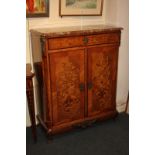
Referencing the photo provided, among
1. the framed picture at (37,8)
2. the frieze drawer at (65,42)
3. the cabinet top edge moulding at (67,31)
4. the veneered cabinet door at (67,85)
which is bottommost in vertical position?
the veneered cabinet door at (67,85)

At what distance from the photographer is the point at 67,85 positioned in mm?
2611

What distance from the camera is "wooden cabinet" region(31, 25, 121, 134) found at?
247 centimetres

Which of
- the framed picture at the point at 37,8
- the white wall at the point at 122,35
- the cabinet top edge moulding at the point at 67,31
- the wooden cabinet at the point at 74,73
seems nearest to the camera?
the cabinet top edge moulding at the point at 67,31

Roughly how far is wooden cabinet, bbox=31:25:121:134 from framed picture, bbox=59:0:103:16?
24 cm

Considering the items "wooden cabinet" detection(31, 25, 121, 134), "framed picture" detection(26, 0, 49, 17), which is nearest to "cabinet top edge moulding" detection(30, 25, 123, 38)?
"wooden cabinet" detection(31, 25, 121, 134)

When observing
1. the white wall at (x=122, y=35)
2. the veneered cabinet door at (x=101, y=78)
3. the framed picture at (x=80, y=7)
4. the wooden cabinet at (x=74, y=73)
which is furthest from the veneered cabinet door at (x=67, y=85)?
the white wall at (x=122, y=35)

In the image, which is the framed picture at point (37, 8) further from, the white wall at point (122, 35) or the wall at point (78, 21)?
the white wall at point (122, 35)

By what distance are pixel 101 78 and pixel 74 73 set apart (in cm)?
38

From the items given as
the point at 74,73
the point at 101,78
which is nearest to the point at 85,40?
the point at 74,73

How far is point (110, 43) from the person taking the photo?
9.14ft

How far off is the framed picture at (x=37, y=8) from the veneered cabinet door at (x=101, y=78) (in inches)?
25.7

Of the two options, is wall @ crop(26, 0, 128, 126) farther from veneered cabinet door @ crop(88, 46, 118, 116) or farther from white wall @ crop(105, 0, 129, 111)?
veneered cabinet door @ crop(88, 46, 118, 116)

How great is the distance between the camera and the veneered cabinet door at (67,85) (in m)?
2.50

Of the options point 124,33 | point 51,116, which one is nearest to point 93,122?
point 51,116
